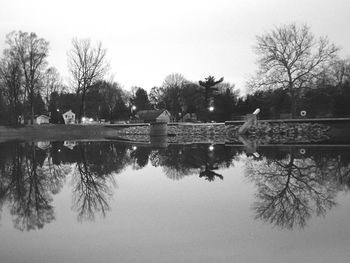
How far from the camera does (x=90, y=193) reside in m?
7.46

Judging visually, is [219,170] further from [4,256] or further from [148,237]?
[4,256]

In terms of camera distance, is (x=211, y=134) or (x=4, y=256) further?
(x=211, y=134)

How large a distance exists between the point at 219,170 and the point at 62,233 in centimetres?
656

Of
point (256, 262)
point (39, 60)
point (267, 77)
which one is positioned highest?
point (39, 60)

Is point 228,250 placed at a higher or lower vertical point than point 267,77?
lower

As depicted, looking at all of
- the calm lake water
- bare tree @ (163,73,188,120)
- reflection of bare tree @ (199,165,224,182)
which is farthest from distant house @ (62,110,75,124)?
the calm lake water

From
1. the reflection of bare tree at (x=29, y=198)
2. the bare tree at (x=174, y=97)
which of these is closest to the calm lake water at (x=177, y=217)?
the reflection of bare tree at (x=29, y=198)

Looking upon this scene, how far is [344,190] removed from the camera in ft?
24.1

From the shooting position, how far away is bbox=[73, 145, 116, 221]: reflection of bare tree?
604 cm

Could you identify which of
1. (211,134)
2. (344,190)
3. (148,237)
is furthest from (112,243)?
(211,134)

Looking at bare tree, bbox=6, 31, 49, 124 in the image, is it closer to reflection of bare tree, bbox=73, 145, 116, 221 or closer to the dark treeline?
the dark treeline

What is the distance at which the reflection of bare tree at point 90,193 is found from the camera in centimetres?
604

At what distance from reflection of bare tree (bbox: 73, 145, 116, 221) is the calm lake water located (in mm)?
20

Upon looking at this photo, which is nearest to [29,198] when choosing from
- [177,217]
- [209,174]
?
[177,217]
